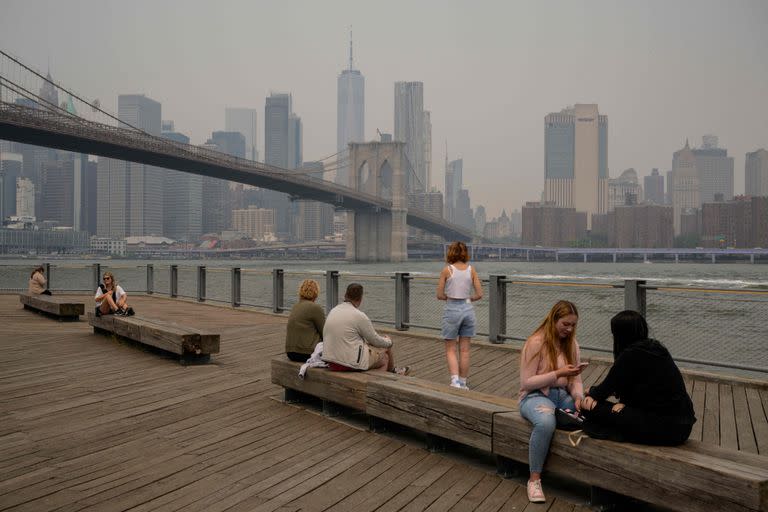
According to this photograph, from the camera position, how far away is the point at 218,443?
14.1 feet

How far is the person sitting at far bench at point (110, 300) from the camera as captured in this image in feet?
28.9

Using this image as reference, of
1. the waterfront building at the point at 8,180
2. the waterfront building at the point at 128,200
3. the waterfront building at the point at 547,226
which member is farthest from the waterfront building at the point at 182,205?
the waterfront building at the point at 547,226

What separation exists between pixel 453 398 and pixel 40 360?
16.9ft

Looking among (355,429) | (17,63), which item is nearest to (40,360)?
(355,429)

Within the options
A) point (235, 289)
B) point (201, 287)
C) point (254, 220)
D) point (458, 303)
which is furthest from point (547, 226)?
point (458, 303)

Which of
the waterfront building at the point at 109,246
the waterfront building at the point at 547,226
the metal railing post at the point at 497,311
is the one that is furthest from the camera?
the waterfront building at the point at 547,226

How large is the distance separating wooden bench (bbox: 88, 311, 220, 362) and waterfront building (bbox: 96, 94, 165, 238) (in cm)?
14619

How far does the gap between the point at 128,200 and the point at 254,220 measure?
36.8 metres

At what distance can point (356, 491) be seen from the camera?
11.4 feet

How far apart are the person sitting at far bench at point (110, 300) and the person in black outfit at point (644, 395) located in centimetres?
712

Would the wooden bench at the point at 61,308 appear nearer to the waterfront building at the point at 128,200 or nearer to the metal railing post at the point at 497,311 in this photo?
the metal railing post at the point at 497,311

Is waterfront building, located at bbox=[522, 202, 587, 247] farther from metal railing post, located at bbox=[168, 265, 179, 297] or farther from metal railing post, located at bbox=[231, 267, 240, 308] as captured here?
metal railing post, located at bbox=[231, 267, 240, 308]

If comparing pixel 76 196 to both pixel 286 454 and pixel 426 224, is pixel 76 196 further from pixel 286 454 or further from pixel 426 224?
pixel 286 454

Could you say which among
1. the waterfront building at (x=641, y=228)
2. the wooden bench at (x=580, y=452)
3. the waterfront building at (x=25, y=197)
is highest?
the waterfront building at (x=25, y=197)
